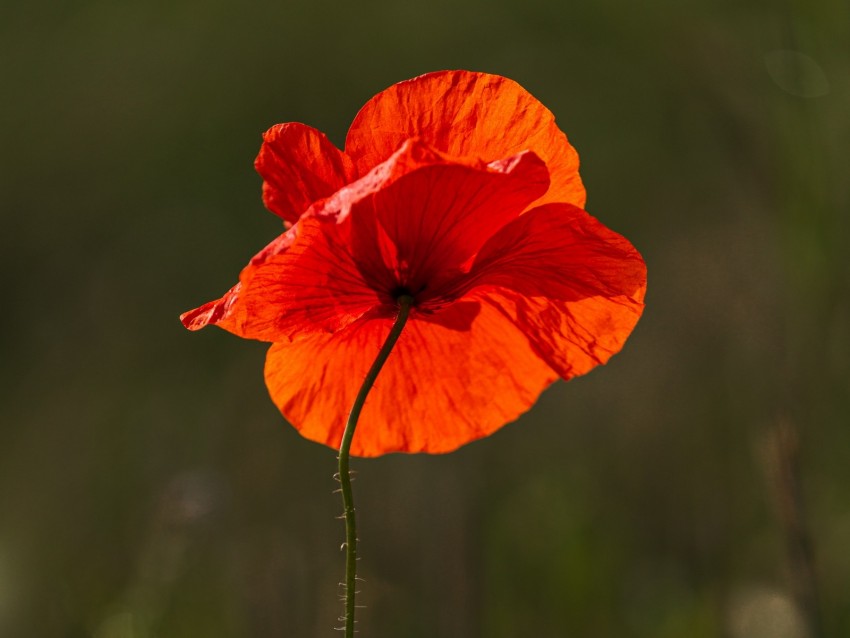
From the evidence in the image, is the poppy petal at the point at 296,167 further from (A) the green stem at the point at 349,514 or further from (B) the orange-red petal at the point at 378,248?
(A) the green stem at the point at 349,514

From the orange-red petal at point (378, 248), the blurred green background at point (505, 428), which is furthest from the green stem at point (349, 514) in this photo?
the blurred green background at point (505, 428)

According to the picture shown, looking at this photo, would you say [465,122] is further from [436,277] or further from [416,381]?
[416,381]

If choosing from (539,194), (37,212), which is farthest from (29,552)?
(37,212)

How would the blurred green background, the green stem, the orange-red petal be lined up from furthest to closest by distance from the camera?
the blurred green background, the orange-red petal, the green stem

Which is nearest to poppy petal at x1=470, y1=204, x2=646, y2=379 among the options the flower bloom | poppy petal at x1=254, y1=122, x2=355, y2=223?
the flower bloom

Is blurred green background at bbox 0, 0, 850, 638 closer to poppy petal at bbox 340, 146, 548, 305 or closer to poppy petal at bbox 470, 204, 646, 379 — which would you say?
poppy petal at bbox 470, 204, 646, 379

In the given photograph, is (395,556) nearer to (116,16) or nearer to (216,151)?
(216,151)
